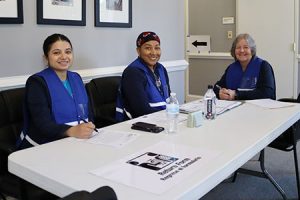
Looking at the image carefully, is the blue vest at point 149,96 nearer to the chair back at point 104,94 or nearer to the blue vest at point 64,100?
the chair back at point 104,94

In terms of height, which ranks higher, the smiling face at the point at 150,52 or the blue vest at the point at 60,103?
the smiling face at the point at 150,52

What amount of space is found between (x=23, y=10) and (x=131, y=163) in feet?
5.24

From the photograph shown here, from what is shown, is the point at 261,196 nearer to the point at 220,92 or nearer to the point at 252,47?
the point at 220,92

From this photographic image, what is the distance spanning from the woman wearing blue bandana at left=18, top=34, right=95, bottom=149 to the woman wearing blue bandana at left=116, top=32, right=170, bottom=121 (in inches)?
14.8

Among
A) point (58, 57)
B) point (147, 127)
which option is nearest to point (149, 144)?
point (147, 127)

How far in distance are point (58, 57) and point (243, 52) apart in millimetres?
1631

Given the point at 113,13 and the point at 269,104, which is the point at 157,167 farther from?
the point at 113,13

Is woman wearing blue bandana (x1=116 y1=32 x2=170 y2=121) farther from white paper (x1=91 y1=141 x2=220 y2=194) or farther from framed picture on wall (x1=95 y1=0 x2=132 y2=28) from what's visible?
white paper (x1=91 y1=141 x2=220 y2=194)

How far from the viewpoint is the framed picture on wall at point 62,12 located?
8.51 ft

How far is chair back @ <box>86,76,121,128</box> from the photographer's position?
281 centimetres

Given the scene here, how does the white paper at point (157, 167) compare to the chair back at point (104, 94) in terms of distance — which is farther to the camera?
the chair back at point (104, 94)

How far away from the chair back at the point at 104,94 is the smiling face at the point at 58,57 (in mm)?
483

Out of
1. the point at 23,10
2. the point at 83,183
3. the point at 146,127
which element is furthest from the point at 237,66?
the point at 83,183

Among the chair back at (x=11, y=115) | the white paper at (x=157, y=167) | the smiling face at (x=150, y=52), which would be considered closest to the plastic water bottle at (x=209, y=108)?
the white paper at (x=157, y=167)
